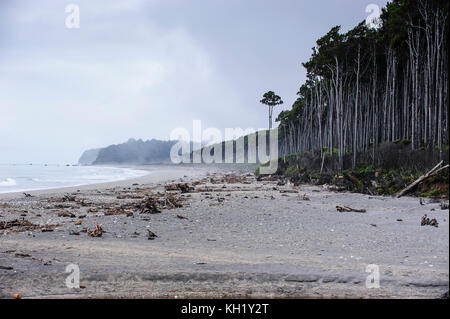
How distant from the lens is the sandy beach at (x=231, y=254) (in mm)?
3523

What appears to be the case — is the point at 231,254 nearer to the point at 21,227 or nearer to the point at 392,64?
the point at 21,227

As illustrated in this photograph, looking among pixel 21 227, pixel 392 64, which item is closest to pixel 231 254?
pixel 21 227

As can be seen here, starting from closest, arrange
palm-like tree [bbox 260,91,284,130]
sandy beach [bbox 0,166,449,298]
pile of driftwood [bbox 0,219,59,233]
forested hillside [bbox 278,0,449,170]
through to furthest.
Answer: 1. sandy beach [bbox 0,166,449,298]
2. pile of driftwood [bbox 0,219,59,233]
3. forested hillside [bbox 278,0,449,170]
4. palm-like tree [bbox 260,91,284,130]

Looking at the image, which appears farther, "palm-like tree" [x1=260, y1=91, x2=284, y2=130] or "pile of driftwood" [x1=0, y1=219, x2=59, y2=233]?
"palm-like tree" [x1=260, y1=91, x2=284, y2=130]

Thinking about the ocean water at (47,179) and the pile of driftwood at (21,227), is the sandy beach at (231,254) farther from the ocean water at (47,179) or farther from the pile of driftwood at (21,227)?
the ocean water at (47,179)

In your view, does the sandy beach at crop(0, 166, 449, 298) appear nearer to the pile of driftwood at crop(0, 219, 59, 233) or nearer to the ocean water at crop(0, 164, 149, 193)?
the pile of driftwood at crop(0, 219, 59, 233)

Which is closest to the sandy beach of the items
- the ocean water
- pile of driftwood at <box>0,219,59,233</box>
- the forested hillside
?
pile of driftwood at <box>0,219,59,233</box>

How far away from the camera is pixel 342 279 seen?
3.79 meters

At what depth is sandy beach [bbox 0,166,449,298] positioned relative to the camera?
3523mm

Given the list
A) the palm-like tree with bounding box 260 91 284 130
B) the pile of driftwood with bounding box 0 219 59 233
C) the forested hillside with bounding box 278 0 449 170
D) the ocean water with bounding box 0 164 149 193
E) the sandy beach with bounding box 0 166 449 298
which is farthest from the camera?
the palm-like tree with bounding box 260 91 284 130

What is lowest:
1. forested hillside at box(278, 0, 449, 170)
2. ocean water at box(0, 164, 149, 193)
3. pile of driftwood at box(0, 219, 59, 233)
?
ocean water at box(0, 164, 149, 193)

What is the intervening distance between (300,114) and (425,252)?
63.7 meters

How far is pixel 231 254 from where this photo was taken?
5223 mm
